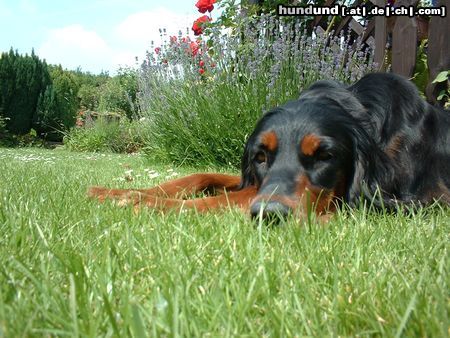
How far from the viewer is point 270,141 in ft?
7.49

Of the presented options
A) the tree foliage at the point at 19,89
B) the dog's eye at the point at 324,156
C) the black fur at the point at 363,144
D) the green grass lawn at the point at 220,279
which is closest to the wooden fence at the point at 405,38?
the black fur at the point at 363,144

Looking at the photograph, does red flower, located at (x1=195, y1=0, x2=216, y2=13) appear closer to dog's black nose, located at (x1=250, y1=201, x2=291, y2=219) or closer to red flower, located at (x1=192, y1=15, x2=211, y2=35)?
red flower, located at (x1=192, y1=15, x2=211, y2=35)

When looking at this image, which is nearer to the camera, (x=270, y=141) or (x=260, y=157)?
(x=270, y=141)

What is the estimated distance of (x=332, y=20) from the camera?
5.61m

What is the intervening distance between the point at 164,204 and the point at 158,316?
1.44 m

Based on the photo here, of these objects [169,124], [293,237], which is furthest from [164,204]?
[169,124]

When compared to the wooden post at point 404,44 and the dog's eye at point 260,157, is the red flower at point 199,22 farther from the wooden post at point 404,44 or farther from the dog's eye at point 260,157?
the dog's eye at point 260,157

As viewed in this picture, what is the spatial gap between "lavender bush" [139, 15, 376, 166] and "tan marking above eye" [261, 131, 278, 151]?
243cm

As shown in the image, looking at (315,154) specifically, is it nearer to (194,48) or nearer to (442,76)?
(442,76)

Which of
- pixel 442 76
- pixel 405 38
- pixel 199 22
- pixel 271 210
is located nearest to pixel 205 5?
pixel 199 22

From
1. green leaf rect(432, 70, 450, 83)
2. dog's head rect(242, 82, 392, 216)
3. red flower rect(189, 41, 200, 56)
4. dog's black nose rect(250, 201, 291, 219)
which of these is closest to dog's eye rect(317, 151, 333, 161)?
dog's head rect(242, 82, 392, 216)

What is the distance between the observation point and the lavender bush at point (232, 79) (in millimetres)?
4875

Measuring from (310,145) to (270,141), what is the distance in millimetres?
190

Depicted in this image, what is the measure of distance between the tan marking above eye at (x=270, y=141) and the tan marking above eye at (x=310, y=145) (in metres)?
0.13
